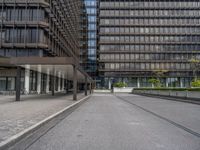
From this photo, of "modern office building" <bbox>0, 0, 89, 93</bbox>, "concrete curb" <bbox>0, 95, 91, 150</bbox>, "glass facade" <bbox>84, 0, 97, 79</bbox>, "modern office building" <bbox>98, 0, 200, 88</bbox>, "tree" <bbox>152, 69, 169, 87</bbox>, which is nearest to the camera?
"concrete curb" <bbox>0, 95, 91, 150</bbox>

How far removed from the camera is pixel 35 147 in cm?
595

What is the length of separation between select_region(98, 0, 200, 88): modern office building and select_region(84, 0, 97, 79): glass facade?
16.4 metres

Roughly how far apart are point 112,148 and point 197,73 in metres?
83.3

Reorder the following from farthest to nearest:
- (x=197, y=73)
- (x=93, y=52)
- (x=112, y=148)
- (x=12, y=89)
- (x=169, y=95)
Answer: (x=93, y=52) < (x=197, y=73) < (x=12, y=89) < (x=169, y=95) < (x=112, y=148)

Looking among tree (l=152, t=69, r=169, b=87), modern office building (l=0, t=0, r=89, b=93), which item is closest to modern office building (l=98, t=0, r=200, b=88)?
tree (l=152, t=69, r=169, b=87)

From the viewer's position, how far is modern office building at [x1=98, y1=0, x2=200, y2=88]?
3204 inches

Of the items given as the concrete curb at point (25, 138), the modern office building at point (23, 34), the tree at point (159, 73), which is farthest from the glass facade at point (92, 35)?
the concrete curb at point (25, 138)

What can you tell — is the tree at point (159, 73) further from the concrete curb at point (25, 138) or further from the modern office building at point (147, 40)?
the concrete curb at point (25, 138)

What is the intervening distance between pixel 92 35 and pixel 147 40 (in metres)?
28.9

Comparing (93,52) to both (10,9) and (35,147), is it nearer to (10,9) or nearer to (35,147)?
(10,9)

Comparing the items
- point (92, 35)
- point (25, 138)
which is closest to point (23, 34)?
point (25, 138)

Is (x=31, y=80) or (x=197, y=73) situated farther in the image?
(x=197, y=73)

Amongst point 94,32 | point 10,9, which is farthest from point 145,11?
point 10,9

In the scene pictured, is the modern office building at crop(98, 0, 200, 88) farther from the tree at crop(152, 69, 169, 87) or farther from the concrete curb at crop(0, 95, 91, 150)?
the concrete curb at crop(0, 95, 91, 150)
